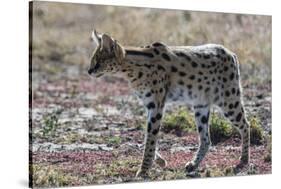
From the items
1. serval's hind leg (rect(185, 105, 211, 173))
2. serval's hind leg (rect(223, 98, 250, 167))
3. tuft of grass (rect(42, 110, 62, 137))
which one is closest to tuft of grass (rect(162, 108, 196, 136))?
serval's hind leg (rect(185, 105, 211, 173))

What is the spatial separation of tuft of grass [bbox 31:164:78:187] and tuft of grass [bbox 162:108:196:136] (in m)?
0.86

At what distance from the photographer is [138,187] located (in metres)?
5.43

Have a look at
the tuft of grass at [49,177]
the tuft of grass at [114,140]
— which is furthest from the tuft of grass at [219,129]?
the tuft of grass at [49,177]

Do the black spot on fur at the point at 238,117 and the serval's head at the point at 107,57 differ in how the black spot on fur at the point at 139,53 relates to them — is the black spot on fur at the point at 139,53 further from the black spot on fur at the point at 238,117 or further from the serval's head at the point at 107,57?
the black spot on fur at the point at 238,117

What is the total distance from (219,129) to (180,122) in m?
0.29

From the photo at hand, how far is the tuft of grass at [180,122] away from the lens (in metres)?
5.70

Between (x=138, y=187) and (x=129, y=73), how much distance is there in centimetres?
81

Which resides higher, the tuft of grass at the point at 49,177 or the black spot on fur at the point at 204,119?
the black spot on fur at the point at 204,119

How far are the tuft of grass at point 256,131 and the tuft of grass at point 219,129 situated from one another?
201 millimetres

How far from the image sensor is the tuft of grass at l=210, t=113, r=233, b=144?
5.67 meters

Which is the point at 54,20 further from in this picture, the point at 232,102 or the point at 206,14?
the point at 232,102

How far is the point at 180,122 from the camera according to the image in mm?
5758

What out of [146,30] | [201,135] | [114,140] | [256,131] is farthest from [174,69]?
[146,30]

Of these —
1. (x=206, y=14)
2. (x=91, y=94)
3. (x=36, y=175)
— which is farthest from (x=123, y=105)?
(x=36, y=175)
